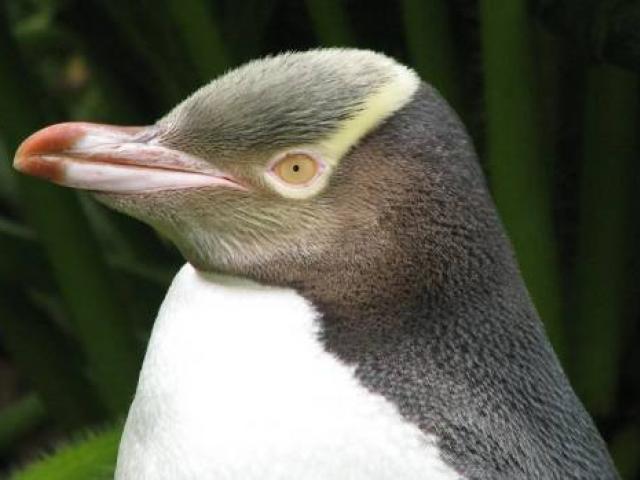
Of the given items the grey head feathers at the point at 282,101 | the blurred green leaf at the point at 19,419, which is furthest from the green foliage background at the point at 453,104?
the grey head feathers at the point at 282,101

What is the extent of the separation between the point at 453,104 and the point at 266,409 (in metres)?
0.51

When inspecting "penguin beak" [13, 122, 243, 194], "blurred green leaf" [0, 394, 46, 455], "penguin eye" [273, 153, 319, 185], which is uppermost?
"penguin beak" [13, 122, 243, 194]

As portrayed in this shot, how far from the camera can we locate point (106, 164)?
59cm

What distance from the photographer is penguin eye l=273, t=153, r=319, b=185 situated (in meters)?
0.59

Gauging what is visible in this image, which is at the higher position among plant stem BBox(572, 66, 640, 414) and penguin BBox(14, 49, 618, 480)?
penguin BBox(14, 49, 618, 480)

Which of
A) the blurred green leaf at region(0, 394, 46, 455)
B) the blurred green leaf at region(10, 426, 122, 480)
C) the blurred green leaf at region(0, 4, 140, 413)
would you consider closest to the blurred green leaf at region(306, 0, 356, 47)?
the blurred green leaf at region(0, 4, 140, 413)

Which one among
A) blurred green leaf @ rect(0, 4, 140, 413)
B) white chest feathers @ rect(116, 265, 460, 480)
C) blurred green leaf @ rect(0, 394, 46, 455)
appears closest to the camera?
white chest feathers @ rect(116, 265, 460, 480)

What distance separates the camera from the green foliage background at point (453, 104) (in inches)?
36.2

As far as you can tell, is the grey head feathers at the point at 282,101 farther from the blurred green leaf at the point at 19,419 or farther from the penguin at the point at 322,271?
the blurred green leaf at the point at 19,419

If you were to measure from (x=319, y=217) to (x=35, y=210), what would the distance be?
0.49 meters

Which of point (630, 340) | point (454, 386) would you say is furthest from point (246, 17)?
point (454, 386)

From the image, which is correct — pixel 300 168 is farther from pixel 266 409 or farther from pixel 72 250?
pixel 72 250

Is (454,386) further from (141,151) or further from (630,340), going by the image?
(630,340)

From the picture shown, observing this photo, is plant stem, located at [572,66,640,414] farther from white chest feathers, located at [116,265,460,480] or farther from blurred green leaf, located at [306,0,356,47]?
white chest feathers, located at [116,265,460,480]
